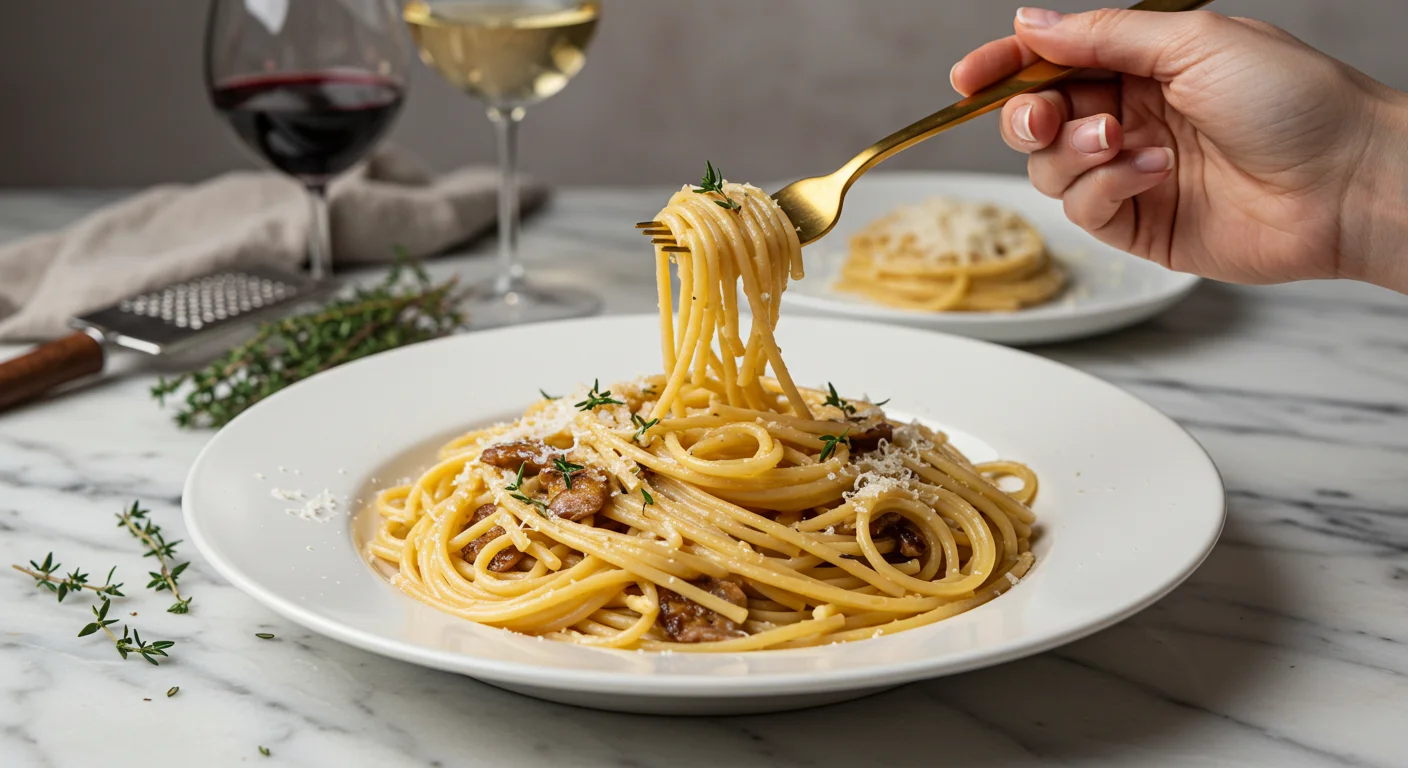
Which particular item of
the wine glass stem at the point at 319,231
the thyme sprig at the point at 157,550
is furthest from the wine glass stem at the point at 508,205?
the thyme sprig at the point at 157,550

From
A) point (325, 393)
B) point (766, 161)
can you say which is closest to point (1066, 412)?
point (325, 393)

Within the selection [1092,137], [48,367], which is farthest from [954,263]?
[48,367]

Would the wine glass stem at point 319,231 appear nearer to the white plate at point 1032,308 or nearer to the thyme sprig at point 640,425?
the white plate at point 1032,308

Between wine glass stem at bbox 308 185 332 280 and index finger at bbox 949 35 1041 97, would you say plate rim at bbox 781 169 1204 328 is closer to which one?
index finger at bbox 949 35 1041 97

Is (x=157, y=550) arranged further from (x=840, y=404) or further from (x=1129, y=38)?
(x=1129, y=38)

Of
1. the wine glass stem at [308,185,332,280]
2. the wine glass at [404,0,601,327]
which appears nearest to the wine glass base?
the wine glass at [404,0,601,327]
